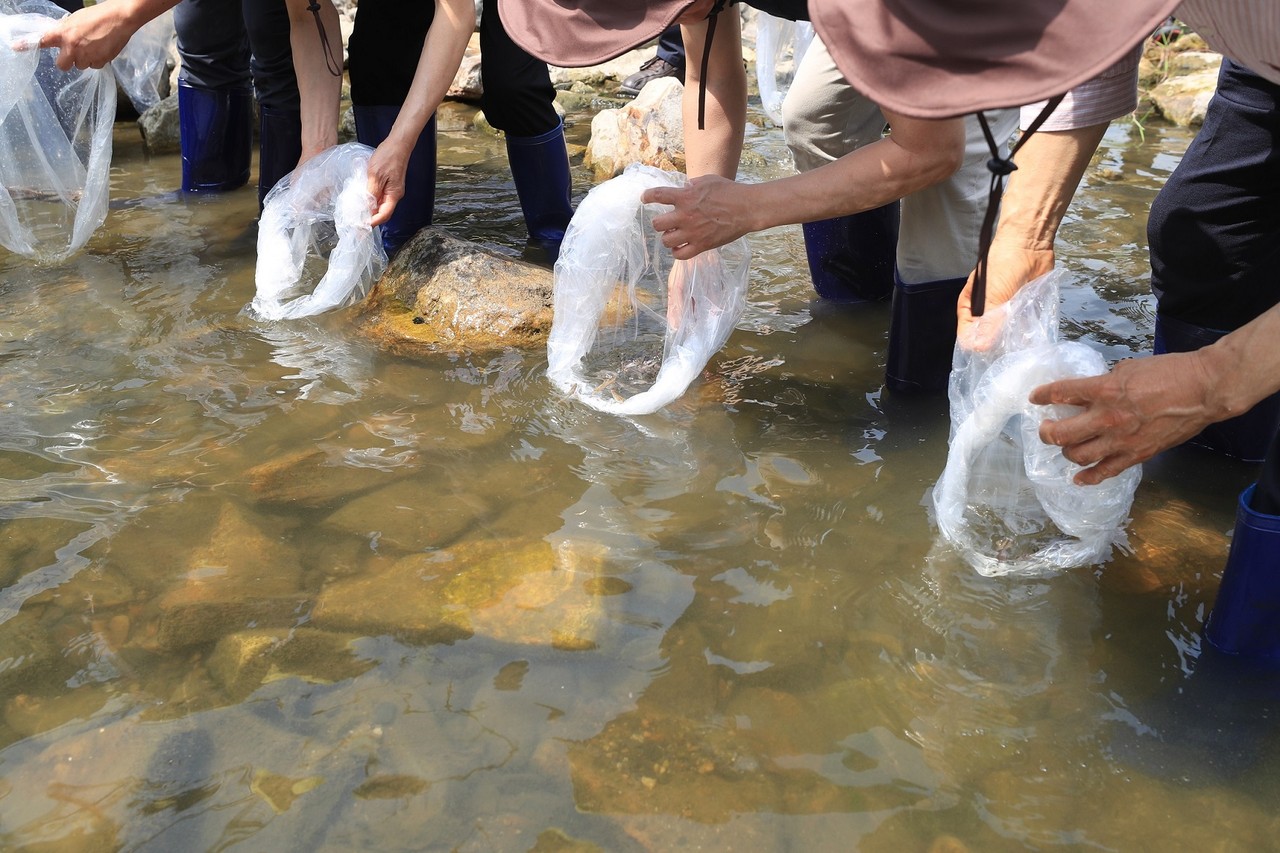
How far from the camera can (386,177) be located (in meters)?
2.87

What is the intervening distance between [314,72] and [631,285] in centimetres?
131

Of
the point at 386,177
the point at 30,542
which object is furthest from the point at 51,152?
the point at 30,542

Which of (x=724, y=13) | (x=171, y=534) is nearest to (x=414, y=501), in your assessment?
(x=171, y=534)

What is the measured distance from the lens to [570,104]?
247 inches

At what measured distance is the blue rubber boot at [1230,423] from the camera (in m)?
2.24

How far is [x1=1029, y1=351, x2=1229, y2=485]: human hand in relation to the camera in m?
1.54

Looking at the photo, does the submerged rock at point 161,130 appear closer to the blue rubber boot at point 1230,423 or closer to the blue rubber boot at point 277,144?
the blue rubber boot at point 277,144

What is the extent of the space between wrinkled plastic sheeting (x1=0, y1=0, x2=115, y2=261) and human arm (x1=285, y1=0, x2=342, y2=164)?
680 millimetres

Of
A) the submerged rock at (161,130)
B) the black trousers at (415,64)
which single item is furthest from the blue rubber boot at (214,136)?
the black trousers at (415,64)

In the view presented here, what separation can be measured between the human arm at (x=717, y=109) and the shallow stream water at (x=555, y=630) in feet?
1.76

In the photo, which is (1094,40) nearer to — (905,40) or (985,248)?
(905,40)

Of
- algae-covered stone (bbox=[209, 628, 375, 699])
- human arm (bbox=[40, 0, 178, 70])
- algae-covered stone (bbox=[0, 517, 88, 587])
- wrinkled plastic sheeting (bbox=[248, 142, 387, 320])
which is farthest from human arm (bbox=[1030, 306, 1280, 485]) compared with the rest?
human arm (bbox=[40, 0, 178, 70])

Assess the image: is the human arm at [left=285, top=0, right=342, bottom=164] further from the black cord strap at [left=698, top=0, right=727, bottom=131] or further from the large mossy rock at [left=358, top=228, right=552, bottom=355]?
the black cord strap at [left=698, top=0, right=727, bottom=131]

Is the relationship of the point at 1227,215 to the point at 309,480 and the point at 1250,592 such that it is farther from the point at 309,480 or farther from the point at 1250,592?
the point at 309,480
